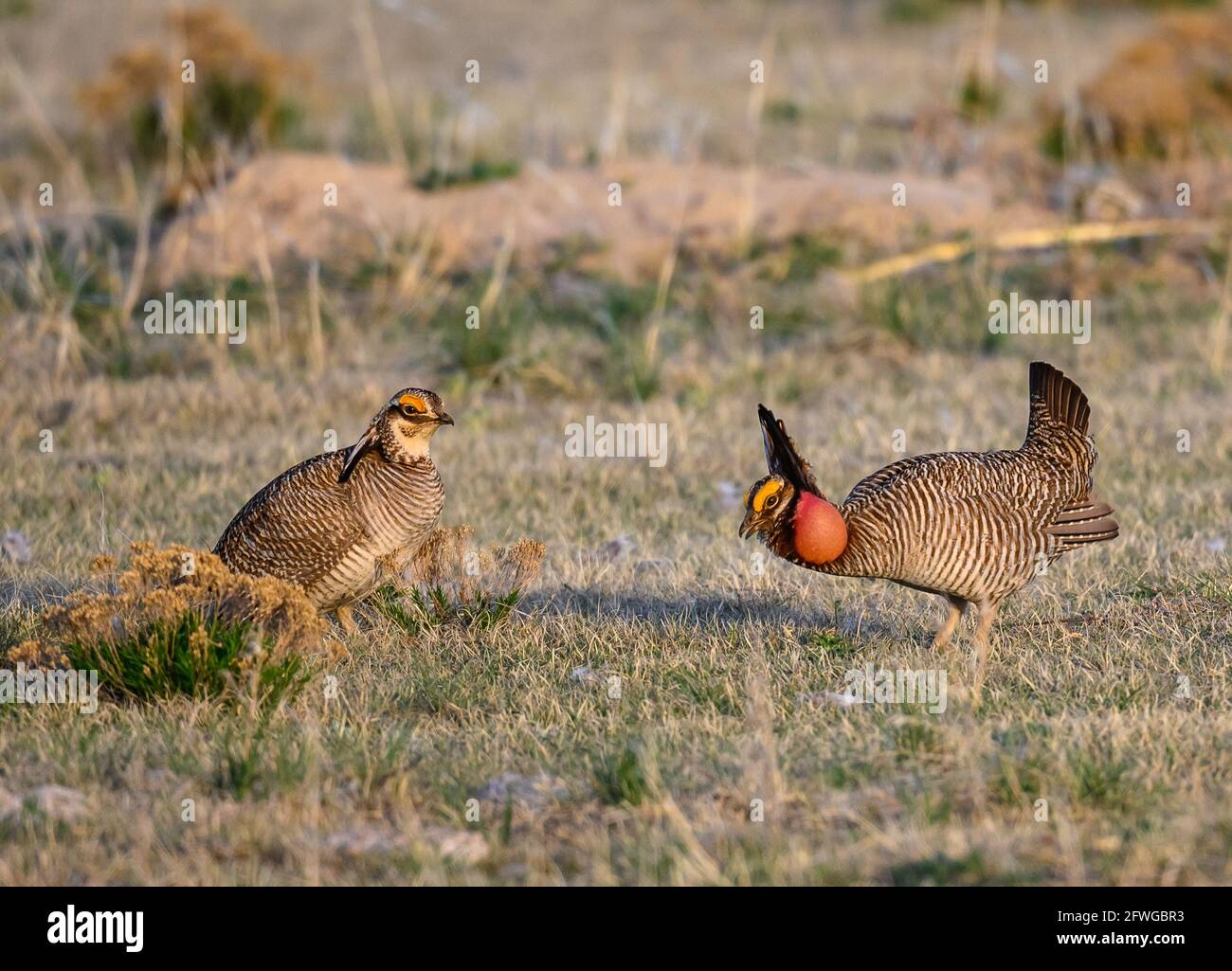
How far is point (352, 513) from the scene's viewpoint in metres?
5.90

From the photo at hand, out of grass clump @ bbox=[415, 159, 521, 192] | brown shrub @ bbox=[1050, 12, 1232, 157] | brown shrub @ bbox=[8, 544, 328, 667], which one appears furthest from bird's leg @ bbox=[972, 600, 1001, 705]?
brown shrub @ bbox=[1050, 12, 1232, 157]

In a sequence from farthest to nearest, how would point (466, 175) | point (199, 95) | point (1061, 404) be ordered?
point (199, 95) → point (466, 175) → point (1061, 404)

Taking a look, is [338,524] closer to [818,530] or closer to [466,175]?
[818,530]

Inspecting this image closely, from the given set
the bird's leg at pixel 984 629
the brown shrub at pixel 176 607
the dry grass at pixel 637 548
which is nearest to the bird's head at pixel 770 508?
the dry grass at pixel 637 548

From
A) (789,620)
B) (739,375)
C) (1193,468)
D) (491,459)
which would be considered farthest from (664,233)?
(789,620)

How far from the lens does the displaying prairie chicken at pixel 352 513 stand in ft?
19.4

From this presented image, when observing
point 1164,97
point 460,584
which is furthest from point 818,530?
point 1164,97

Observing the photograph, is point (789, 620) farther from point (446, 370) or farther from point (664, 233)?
point (664, 233)

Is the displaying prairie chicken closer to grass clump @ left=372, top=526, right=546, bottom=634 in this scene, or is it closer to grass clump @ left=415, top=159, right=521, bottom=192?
grass clump @ left=372, top=526, right=546, bottom=634

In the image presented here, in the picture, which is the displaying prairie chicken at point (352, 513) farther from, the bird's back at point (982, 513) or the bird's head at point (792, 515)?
the bird's back at point (982, 513)

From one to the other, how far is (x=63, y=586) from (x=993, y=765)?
4132 millimetres

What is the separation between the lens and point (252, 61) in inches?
593

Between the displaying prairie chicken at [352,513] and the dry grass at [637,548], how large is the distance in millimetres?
327

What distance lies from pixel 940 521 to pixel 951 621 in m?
0.62
